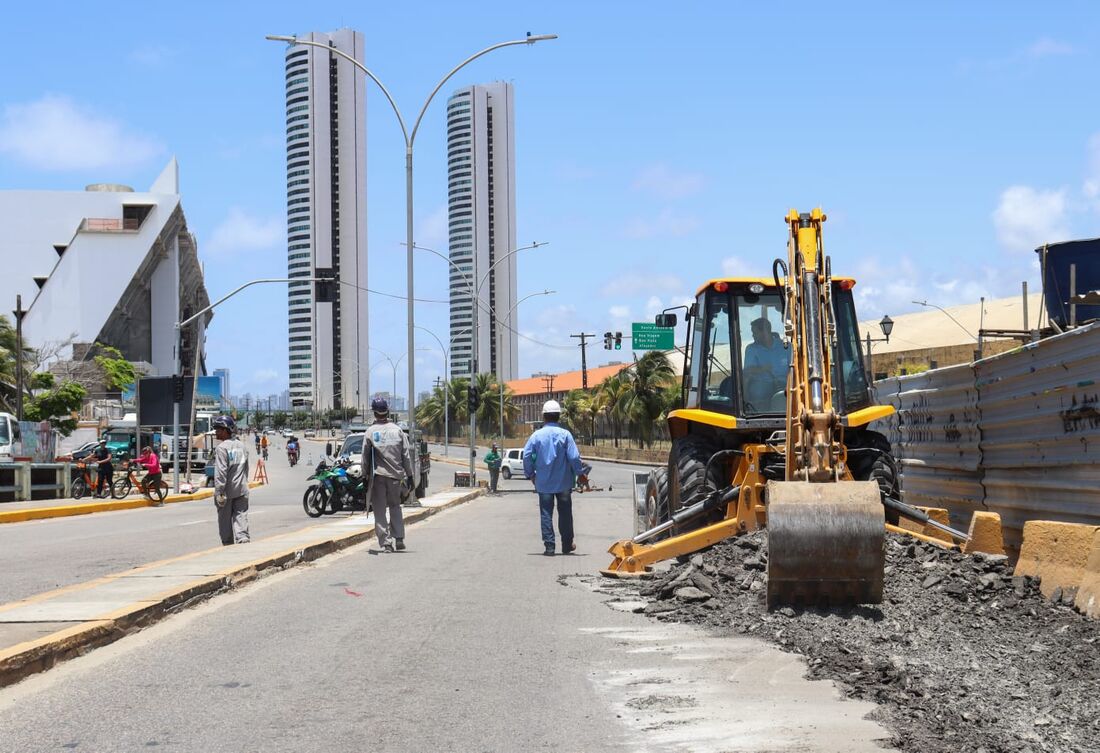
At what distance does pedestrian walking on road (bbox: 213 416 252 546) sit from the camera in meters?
14.4

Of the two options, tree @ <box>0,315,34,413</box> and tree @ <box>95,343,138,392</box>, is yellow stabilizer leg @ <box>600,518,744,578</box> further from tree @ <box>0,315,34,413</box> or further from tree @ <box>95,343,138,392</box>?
tree @ <box>95,343,138,392</box>

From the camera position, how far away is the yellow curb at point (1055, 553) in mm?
8445

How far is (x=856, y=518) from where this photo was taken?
27.4 feet

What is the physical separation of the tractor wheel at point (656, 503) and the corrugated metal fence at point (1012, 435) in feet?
9.84

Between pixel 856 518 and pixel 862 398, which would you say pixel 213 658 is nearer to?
pixel 856 518

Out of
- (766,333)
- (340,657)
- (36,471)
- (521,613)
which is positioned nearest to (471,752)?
(340,657)

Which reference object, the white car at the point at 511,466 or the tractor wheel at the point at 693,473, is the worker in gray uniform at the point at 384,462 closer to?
the tractor wheel at the point at 693,473

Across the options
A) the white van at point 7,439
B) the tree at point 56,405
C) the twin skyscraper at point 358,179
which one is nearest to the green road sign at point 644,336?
the tree at point 56,405

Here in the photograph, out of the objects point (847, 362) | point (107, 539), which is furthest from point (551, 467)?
point (107, 539)

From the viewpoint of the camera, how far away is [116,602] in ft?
30.0

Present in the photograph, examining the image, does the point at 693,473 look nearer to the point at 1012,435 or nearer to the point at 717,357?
the point at 717,357

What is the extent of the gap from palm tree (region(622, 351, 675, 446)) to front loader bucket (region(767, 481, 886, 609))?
7632 centimetres

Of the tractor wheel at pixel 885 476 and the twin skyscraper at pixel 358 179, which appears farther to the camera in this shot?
the twin skyscraper at pixel 358 179

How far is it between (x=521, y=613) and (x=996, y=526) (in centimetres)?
402
